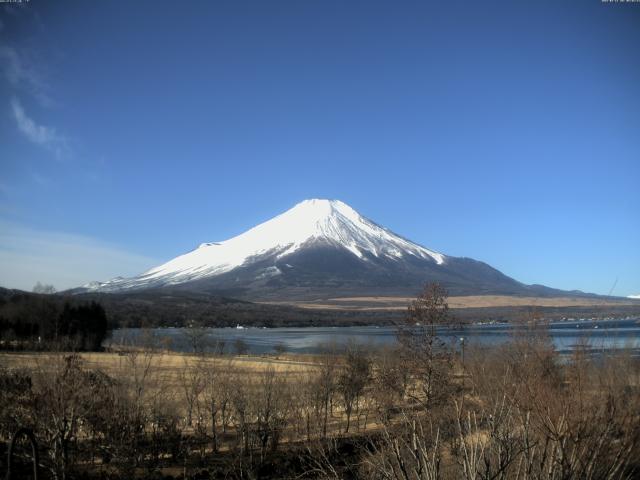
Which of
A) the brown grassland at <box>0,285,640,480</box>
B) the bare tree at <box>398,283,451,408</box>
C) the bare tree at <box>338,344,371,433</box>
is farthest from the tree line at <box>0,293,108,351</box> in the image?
the bare tree at <box>398,283,451,408</box>

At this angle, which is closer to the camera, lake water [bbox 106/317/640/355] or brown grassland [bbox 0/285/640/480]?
brown grassland [bbox 0/285/640/480]

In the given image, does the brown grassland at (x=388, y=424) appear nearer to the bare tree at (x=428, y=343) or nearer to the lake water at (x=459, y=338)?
the bare tree at (x=428, y=343)

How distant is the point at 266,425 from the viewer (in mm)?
16953

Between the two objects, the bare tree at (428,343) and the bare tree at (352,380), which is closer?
the bare tree at (428,343)

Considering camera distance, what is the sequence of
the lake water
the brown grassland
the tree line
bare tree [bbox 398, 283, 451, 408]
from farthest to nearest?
1. the tree line
2. bare tree [bbox 398, 283, 451, 408]
3. the lake water
4. the brown grassland

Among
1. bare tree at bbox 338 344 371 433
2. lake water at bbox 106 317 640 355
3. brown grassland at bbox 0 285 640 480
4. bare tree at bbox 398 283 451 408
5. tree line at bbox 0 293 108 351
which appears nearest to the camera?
brown grassland at bbox 0 285 640 480

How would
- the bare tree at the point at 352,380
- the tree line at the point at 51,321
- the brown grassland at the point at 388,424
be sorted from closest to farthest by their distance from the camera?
1. the brown grassland at the point at 388,424
2. the bare tree at the point at 352,380
3. the tree line at the point at 51,321

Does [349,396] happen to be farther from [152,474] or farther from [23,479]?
[23,479]

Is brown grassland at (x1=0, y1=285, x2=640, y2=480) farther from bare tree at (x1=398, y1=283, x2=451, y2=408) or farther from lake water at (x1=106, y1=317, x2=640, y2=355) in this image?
lake water at (x1=106, y1=317, x2=640, y2=355)

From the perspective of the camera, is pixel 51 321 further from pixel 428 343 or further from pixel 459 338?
pixel 428 343

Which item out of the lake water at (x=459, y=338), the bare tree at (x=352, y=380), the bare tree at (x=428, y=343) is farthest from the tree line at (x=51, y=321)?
the bare tree at (x=428, y=343)

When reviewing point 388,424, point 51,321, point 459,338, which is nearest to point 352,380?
point 388,424

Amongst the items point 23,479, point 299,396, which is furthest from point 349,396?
point 23,479

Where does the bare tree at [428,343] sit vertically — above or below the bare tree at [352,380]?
above
